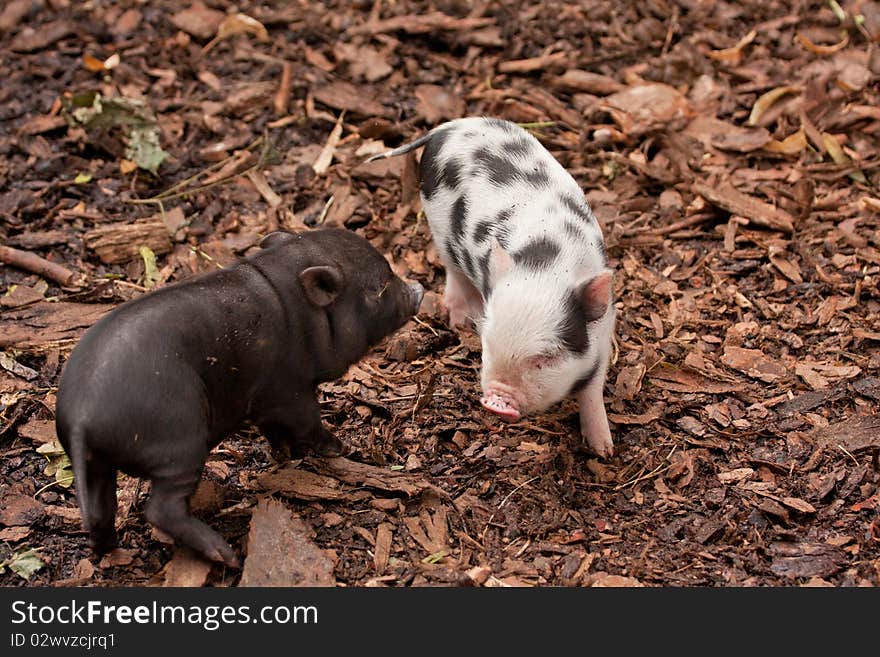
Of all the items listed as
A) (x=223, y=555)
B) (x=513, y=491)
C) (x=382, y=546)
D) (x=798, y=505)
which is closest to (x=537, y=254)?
(x=513, y=491)

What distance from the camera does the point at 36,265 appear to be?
6.75 metres

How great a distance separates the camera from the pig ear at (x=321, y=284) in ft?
16.6

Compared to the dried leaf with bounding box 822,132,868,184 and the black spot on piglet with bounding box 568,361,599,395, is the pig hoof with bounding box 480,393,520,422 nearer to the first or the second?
the black spot on piglet with bounding box 568,361,599,395

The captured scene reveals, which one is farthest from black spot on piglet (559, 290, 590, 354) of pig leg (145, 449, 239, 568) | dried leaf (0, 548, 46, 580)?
dried leaf (0, 548, 46, 580)

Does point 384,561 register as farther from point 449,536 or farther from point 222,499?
point 222,499

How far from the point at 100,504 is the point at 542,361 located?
82.0 inches

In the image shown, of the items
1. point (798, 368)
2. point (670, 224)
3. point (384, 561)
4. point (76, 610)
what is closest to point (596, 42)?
point (670, 224)

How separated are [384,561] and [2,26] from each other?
637 cm

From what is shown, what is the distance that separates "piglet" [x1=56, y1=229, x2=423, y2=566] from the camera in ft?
14.2

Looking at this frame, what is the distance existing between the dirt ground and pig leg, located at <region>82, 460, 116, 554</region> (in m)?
0.21

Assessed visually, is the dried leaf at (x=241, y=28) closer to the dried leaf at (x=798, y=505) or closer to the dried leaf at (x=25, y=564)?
the dried leaf at (x=25, y=564)

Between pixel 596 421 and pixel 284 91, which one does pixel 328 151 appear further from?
pixel 596 421

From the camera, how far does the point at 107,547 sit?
4.75m

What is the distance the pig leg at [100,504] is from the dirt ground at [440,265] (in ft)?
0.70
